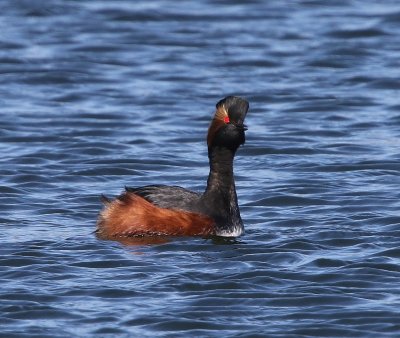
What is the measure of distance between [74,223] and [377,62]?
10.9 m

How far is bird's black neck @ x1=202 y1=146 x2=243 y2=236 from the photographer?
44.6ft

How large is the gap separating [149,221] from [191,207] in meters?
0.44

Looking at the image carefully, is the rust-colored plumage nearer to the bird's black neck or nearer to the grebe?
the grebe

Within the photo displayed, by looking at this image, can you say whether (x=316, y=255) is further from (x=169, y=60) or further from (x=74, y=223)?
(x=169, y=60)

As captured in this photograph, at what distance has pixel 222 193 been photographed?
1372 centimetres

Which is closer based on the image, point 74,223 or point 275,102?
point 74,223

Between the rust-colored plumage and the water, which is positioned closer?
the water

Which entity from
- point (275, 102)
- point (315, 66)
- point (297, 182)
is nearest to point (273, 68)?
point (315, 66)

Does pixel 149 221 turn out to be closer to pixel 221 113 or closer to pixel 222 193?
pixel 222 193

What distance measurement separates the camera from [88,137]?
18859mm

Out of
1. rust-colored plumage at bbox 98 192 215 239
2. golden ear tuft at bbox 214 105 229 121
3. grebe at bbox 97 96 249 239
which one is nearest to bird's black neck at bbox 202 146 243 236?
grebe at bbox 97 96 249 239

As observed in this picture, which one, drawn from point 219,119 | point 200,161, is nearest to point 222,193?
point 219,119

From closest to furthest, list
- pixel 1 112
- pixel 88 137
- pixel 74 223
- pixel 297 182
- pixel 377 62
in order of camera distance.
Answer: pixel 74 223, pixel 297 182, pixel 88 137, pixel 1 112, pixel 377 62

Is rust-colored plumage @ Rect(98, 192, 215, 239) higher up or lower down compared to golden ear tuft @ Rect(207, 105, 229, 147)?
lower down
